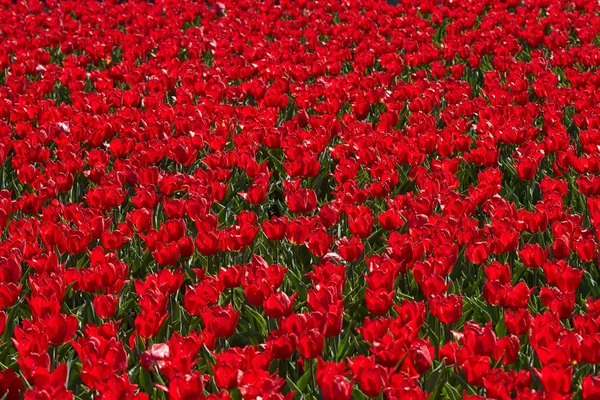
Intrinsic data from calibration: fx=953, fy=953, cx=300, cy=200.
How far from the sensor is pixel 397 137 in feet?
15.8

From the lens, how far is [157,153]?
462 centimetres

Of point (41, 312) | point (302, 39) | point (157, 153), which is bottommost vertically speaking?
point (302, 39)

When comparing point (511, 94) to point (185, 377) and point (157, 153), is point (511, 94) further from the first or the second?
point (185, 377)

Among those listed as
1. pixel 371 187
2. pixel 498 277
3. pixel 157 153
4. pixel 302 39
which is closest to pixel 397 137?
pixel 371 187

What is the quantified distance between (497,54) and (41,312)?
4948 millimetres

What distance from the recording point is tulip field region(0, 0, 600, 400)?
2520 millimetres

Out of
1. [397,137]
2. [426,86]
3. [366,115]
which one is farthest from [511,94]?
[397,137]

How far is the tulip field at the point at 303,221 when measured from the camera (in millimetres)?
2520

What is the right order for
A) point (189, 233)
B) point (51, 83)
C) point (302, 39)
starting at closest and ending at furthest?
point (189, 233)
point (51, 83)
point (302, 39)

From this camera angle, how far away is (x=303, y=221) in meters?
3.54

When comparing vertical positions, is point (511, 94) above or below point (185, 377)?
below

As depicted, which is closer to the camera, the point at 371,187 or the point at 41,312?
the point at 41,312

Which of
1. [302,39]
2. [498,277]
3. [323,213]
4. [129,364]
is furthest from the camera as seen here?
[302,39]

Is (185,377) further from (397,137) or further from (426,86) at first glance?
(426,86)
